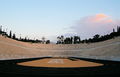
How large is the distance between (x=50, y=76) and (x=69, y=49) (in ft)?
409

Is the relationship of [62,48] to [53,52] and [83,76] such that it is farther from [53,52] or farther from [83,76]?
[83,76]

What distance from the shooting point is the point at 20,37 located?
18462 cm

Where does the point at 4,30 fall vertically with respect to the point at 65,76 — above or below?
above

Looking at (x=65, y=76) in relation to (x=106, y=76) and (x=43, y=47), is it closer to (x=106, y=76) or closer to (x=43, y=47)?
(x=106, y=76)

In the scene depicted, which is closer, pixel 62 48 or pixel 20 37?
pixel 62 48

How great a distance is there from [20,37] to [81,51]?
81.0 m

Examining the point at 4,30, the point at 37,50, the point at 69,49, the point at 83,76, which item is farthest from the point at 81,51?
the point at 83,76

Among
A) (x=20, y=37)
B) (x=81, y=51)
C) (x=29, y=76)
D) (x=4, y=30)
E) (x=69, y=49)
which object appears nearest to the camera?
(x=29, y=76)

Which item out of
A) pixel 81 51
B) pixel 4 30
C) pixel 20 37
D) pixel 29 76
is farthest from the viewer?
pixel 20 37

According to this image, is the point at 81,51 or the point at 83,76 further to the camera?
the point at 81,51

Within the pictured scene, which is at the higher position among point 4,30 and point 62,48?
point 4,30

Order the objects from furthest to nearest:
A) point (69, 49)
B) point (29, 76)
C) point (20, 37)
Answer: point (20, 37), point (69, 49), point (29, 76)

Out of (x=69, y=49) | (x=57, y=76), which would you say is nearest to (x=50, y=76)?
(x=57, y=76)

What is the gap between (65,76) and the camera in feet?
46.2
